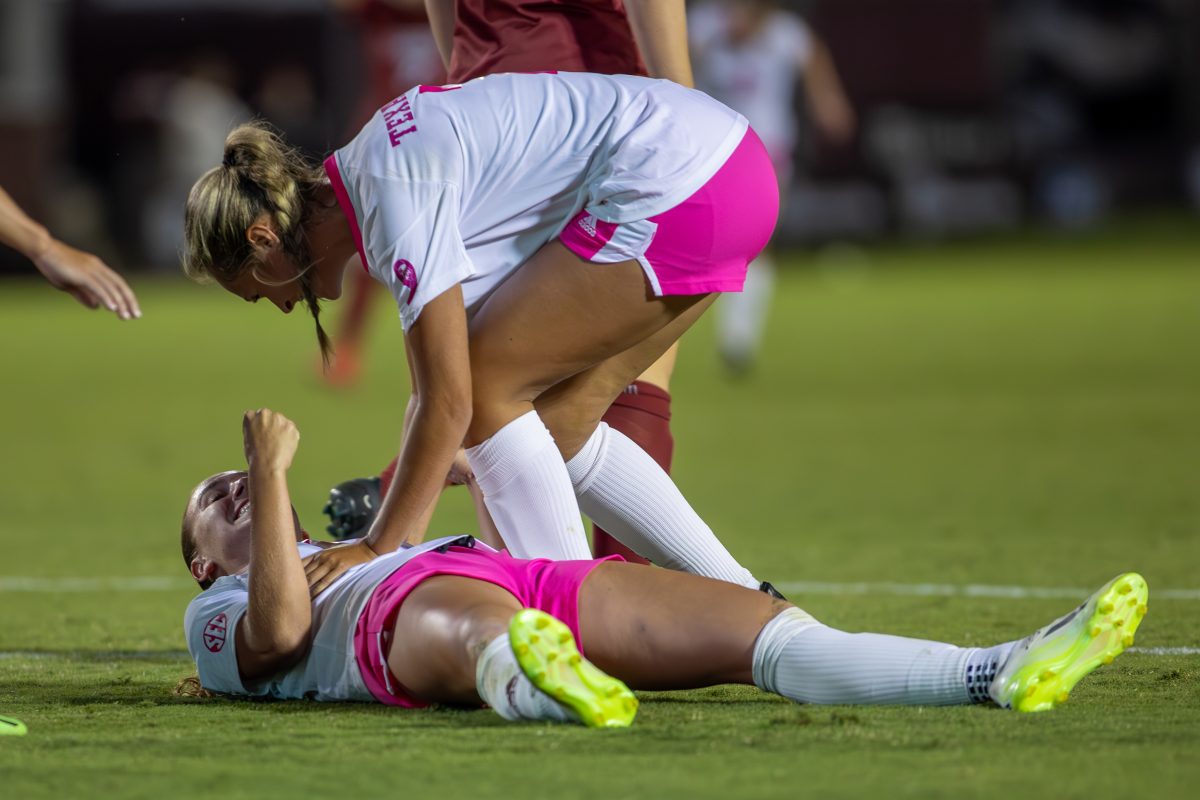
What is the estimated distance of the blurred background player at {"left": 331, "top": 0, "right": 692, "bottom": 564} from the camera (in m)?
4.44

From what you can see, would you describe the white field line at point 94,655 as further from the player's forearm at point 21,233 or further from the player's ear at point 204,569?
the player's forearm at point 21,233

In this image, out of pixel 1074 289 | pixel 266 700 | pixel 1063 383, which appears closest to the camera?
pixel 266 700

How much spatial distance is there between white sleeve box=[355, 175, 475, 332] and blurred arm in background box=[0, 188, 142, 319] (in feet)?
1.99

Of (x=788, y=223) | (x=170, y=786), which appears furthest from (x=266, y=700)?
(x=788, y=223)

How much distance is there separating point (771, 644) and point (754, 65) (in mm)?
8970

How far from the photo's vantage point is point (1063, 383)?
10438 millimetres

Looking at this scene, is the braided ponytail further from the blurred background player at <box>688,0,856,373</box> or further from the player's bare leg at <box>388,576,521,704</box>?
the blurred background player at <box>688,0,856,373</box>

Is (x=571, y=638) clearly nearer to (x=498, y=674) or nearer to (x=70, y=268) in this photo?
(x=498, y=674)

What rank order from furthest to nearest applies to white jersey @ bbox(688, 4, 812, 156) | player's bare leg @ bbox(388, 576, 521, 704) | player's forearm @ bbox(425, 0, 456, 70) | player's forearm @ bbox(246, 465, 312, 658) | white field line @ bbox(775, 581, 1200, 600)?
white jersey @ bbox(688, 4, 812, 156) → white field line @ bbox(775, 581, 1200, 600) → player's forearm @ bbox(425, 0, 456, 70) → player's forearm @ bbox(246, 465, 312, 658) → player's bare leg @ bbox(388, 576, 521, 704)

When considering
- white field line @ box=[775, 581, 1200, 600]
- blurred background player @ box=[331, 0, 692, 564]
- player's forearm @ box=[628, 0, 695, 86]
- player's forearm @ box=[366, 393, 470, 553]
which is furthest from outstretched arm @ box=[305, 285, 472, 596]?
white field line @ box=[775, 581, 1200, 600]

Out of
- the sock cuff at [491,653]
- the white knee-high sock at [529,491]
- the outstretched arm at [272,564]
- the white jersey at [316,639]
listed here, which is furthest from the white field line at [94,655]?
the sock cuff at [491,653]

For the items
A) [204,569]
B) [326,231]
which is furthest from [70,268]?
[204,569]

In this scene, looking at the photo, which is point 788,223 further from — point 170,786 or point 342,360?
point 170,786

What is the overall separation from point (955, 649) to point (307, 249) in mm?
1448
